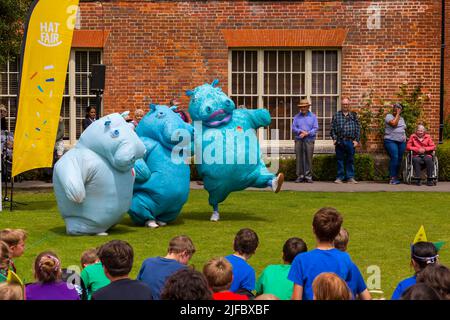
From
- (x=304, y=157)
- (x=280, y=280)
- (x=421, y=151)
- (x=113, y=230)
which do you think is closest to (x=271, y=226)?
(x=113, y=230)

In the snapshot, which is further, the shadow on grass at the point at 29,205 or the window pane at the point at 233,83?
the window pane at the point at 233,83

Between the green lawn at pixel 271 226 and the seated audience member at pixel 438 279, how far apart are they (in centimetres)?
269

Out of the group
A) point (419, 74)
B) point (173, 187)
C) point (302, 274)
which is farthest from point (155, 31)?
point (302, 274)

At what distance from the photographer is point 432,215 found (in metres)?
13.2

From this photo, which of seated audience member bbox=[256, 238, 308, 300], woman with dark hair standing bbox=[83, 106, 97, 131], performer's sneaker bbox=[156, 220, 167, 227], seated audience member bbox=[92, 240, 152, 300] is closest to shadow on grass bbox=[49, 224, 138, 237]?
performer's sneaker bbox=[156, 220, 167, 227]

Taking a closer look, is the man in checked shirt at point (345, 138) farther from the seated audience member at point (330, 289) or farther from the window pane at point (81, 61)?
the seated audience member at point (330, 289)

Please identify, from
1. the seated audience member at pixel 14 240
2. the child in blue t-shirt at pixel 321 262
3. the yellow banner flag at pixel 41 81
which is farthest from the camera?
the yellow banner flag at pixel 41 81

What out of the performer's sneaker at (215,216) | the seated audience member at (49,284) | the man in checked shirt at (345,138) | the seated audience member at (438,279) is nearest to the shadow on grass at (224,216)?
the performer's sneaker at (215,216)

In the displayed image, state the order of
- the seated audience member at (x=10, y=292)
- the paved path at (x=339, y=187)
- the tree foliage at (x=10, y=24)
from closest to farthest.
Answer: the seated audience member at (x=10, y=292)
the tree foliage at (x=10, y=24)
the paved path at (x=339, y=187)

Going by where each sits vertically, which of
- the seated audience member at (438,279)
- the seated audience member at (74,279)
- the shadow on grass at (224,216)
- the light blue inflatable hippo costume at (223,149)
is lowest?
the shadow on grass at (224,216)

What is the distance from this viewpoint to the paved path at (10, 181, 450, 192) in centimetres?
1684

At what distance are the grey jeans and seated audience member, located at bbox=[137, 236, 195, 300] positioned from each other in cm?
1189

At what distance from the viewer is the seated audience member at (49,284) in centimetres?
568

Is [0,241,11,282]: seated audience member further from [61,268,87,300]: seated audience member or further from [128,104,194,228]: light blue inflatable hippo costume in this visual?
[128,104,194,228]: light blue inflatable hippo costume
